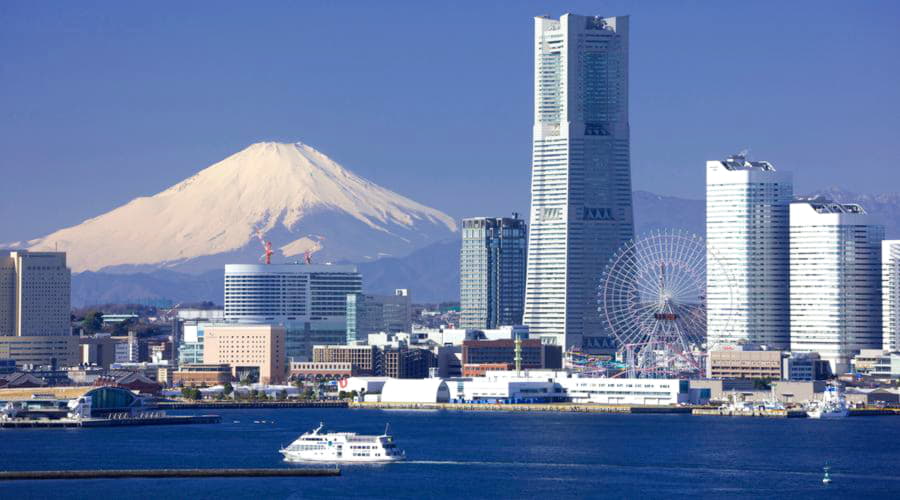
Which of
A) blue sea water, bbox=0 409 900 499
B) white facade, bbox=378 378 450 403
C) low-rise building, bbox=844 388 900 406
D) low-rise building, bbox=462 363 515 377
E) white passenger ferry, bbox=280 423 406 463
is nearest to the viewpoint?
blue sea water, bbox=0 409 900 499

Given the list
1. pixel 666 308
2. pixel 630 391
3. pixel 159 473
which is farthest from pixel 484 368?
pixel 159 473

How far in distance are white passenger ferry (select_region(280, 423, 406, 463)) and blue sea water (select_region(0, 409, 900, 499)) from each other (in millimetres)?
1279

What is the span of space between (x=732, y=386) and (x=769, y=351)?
1298 centimetres

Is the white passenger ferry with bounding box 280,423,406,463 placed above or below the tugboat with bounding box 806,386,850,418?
below

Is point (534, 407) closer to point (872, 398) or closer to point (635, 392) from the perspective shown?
point (635, 392)

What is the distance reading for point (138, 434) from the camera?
132 metres

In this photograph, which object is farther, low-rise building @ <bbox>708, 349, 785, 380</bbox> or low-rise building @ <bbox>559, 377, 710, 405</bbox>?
low-rise building @ <bbox>708, 349, 785, 380</bbox>

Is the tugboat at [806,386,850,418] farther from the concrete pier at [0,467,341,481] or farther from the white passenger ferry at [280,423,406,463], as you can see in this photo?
the concrete pier at [0,467,341,481]

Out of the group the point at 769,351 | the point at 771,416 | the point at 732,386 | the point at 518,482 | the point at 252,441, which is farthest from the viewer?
the point at 769,351

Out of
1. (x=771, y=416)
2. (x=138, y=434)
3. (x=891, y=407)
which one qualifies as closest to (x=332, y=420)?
(x=138, y=434)

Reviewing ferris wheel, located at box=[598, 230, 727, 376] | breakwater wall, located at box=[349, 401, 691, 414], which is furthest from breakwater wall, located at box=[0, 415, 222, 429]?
ferris wheel, located at box=[598, 230, 727, 376]

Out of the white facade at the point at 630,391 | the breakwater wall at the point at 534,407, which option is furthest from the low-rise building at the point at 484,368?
the white facade at the point at 630,391

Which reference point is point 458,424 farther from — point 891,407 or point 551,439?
point 891,407

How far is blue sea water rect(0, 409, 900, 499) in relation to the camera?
96500 mm
